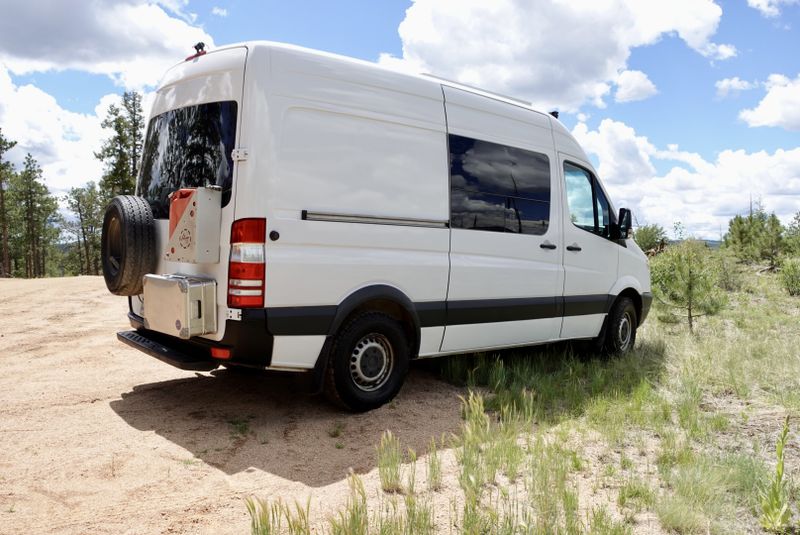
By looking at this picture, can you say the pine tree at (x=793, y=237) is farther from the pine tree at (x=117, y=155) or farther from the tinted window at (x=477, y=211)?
the pine tree at (x=117, y=155)

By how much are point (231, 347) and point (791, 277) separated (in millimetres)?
14170

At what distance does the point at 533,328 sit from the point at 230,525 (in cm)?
397

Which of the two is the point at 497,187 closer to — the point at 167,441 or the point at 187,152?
the point at 187,152

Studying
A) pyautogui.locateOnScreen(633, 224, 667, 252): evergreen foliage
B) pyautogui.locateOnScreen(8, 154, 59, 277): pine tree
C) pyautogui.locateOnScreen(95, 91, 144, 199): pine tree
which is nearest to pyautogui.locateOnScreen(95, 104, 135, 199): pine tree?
pyautogui.locateOnScreen(95, 91, 144, 199): pine tree

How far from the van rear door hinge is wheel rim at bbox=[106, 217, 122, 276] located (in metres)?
1.34

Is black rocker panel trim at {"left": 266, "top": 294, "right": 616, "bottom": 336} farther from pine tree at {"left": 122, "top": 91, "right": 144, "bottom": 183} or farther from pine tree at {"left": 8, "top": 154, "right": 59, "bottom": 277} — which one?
pine tree at {"left": 8, "top": 154, "right": 59, "bottom": 277}

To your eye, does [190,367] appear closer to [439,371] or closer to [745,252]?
[439,371]

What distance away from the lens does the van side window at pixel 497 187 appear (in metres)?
5.62

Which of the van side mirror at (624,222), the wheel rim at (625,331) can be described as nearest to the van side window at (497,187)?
the van side mirror at (624,222)

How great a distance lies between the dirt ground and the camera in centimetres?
338

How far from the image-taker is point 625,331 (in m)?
7.91

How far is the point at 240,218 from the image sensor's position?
14.3 ft

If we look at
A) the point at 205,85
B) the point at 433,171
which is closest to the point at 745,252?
the point at 433,171


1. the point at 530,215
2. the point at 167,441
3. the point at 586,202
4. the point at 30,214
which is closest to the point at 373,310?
the point at 167,441
